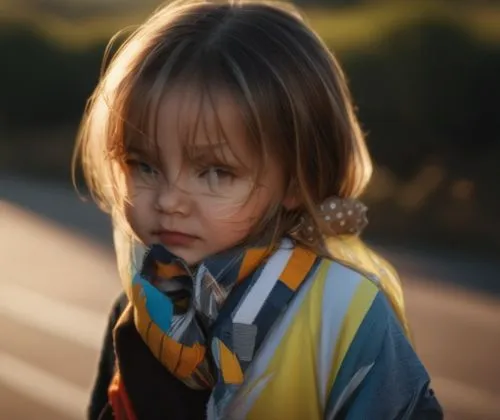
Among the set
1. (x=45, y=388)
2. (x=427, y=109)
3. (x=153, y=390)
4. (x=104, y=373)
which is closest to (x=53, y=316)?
(x=45, y=388)

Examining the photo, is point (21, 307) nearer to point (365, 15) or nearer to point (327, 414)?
point (327, 414)

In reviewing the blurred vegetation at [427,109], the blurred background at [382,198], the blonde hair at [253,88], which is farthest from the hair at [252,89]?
the blurred vegetation at [427,109]

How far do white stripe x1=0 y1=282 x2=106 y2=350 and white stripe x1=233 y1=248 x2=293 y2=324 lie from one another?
4.46m

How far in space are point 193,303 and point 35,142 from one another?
13.2 metres

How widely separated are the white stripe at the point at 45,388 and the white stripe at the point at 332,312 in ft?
11.8

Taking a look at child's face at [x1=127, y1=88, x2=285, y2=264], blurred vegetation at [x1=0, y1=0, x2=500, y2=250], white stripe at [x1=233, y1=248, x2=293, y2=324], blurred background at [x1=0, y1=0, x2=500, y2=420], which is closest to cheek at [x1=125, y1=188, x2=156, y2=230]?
child's face at [x1=127, y1=88, x2=285, y2=264]

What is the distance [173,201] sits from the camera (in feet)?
5.82

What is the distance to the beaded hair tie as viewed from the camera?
1924mm

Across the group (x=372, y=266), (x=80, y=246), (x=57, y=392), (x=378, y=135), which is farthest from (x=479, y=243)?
(x=372, y=266)

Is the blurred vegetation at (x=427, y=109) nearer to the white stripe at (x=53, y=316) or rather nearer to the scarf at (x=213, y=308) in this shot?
the white stripe at (x=53, y=316)

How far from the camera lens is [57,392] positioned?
5523 mm

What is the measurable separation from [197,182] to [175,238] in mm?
94

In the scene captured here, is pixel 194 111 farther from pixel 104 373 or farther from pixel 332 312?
pixel 104 373

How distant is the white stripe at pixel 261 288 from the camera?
1.79 metres
